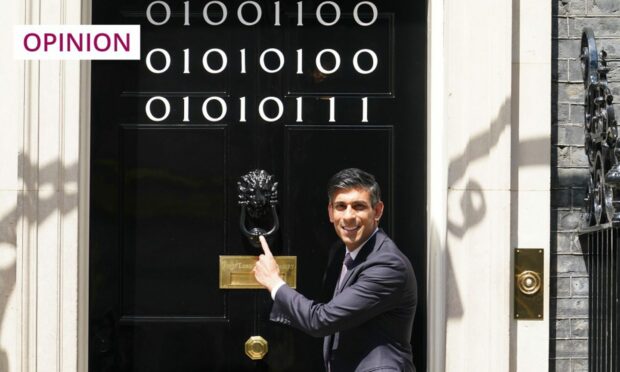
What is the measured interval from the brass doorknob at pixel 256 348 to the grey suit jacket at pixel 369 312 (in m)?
0.80

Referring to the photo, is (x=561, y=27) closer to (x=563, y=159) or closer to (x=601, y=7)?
(x=601, y=7)

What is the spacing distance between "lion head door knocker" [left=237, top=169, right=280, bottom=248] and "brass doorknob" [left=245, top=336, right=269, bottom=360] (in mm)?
451

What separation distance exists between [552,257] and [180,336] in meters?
1.80

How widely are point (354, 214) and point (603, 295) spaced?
123cm

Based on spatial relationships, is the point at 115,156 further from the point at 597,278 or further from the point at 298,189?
the point at 597,278

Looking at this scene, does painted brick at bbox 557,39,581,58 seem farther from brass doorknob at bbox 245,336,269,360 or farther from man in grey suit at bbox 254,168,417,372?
brass doorknob at bbox 245,336,269,360

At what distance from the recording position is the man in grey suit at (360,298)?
483 cm

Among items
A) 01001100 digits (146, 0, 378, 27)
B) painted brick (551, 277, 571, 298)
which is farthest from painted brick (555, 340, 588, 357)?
01001100 digits (146, 0, 378, 27)

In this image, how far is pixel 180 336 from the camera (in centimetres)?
578

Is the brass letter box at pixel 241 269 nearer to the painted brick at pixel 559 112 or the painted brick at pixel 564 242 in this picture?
the painted brick at pixel 564 242

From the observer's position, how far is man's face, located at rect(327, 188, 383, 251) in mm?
4973

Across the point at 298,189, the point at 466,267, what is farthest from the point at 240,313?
the point at 466,267

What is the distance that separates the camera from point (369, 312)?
4.84 m

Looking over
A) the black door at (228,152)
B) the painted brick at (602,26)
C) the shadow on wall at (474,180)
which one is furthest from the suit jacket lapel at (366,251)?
the painted brick at (602,26)
